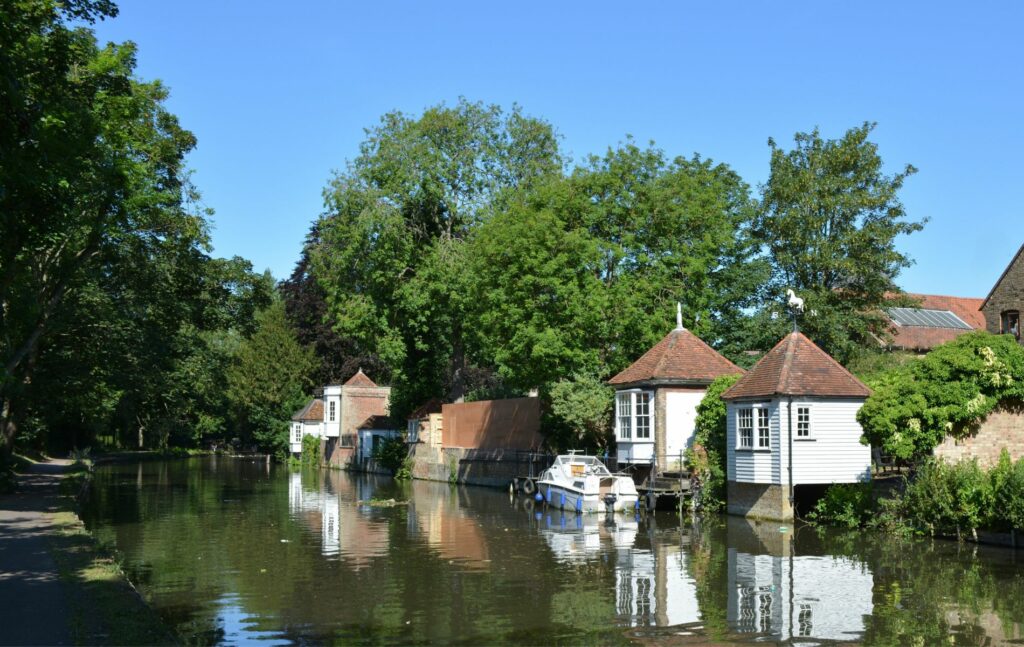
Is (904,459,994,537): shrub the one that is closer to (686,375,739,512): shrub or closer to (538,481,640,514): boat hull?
(686,375,739,512): shrub

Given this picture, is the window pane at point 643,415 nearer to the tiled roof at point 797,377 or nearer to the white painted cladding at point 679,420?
the white painted cladding at point 679,420

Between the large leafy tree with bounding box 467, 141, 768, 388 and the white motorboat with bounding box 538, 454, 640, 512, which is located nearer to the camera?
the white motorboat with bounding box 538, 454, 640, 512

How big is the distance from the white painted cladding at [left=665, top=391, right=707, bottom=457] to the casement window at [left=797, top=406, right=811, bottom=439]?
5.97 metres

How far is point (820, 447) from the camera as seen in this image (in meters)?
29.7

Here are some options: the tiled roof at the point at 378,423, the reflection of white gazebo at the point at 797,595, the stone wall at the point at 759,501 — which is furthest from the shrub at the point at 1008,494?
the tiled roof at the point at 378,423

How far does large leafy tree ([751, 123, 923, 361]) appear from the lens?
4544cm

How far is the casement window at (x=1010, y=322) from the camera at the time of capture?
44.6 m

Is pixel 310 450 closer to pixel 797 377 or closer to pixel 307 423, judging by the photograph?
pixel 307 423

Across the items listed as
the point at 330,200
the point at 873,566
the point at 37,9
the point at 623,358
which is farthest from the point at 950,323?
the point at 37,9

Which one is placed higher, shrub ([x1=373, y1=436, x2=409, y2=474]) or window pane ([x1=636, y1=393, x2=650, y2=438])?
window pane ([x1=636, y1=393, x2=650, y2=438])

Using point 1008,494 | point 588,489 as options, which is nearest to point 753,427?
point 588,489

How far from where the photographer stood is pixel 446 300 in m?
52.7

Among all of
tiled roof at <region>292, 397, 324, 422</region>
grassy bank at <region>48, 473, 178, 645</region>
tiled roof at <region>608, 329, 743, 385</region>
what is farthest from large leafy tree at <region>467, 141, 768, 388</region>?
tiled roof at <region>292, 397, 324, 422</region>

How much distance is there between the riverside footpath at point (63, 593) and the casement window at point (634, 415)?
63.8 feet
